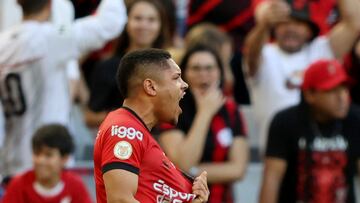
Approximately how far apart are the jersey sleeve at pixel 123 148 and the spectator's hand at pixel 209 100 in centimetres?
270

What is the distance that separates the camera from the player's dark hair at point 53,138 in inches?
281

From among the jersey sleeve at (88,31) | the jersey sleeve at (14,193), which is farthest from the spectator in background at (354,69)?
the jersey sleeve at (14,193)

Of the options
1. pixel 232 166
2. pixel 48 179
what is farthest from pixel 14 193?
pixel 232 166

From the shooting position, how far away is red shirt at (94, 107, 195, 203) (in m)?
4.71

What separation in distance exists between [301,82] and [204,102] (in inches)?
37.6

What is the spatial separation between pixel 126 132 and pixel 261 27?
3.40 metres

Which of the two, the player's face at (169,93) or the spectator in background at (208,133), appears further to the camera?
the spectator in background at (208,133)

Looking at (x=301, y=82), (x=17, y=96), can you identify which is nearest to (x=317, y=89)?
(x=301, y=82)

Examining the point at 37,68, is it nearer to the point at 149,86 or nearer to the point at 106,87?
the point at 106,87

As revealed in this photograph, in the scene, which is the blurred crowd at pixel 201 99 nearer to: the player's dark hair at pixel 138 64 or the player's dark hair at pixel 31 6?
the player's dark hair at pixel 31 6

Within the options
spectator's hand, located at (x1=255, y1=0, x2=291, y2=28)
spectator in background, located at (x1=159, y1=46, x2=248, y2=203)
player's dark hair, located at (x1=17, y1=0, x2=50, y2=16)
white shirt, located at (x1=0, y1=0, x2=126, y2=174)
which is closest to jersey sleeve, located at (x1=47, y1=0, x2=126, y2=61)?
white shirt, located at (x1=0, y1=0, x2=126, y2=174)

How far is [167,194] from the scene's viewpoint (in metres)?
4.87

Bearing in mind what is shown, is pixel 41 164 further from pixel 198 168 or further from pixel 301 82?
pixel 301 82

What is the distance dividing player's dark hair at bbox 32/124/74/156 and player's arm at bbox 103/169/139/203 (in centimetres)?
249
